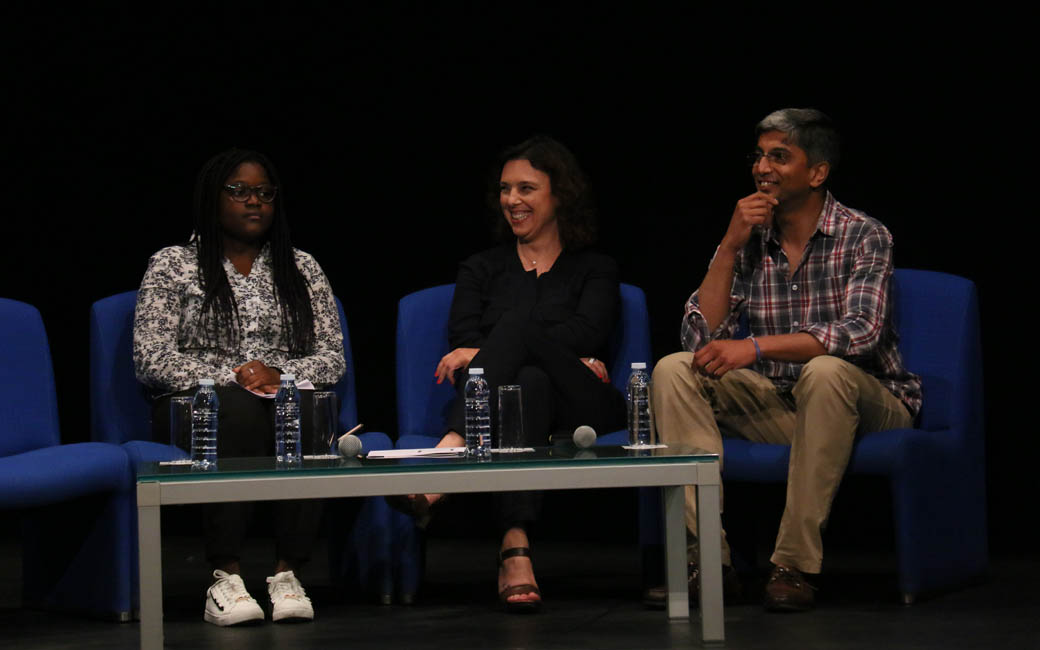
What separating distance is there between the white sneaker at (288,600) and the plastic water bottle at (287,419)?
30 centimetres

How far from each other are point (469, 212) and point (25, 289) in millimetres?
1609

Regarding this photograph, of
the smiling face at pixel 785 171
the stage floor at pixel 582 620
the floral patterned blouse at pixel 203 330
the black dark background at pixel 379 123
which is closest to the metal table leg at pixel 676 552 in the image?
the stage floor at pixel 582 620

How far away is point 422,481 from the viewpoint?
111 inches

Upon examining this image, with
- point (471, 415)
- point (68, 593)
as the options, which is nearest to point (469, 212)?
point (471, 415)

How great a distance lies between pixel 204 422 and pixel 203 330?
640 millimetres

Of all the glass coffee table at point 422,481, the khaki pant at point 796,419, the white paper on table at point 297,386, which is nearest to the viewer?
the glass coffee table at point 422,481

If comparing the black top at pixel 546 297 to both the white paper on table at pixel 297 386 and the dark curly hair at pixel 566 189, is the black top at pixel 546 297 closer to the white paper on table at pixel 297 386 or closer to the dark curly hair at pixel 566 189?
the dark curly hair at pixel 566 189

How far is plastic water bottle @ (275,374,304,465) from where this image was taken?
128 inches

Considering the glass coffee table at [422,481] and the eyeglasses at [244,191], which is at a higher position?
the eyeglasses at [244,191]

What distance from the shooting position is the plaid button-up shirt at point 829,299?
11.6 ft

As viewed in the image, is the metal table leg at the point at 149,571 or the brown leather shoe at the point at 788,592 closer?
the metal table leg at the point at 149,571

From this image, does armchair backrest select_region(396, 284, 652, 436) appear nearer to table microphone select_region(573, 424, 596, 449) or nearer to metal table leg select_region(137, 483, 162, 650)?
table microphone select_region(573, 424, 596, 449)

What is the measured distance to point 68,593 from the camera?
3463mm

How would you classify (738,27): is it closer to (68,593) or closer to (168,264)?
(168,264)
